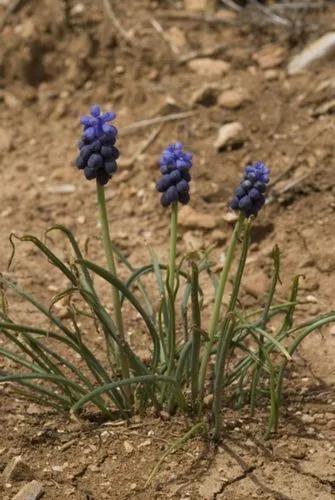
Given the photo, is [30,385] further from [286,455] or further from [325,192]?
[325,192]

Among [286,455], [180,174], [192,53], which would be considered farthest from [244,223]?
[192,53]

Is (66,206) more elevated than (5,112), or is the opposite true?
(5,112)

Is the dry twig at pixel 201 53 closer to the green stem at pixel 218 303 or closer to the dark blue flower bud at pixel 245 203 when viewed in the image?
the green stem at pixel 218 303

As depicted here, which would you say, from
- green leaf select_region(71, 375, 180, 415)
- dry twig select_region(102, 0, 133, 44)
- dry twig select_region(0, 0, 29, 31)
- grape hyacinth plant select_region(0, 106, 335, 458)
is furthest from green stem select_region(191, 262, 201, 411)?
dry twig select_region(0, 0, 29, 31)

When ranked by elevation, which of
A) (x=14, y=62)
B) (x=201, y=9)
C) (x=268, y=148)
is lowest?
(x=268, y=148)

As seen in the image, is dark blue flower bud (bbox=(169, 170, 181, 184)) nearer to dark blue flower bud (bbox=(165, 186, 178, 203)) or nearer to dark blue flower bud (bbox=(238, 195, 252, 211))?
dark blue flower bud (bbox=(165, 186, 178, 203))

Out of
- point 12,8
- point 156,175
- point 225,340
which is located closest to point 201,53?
point 156,175
